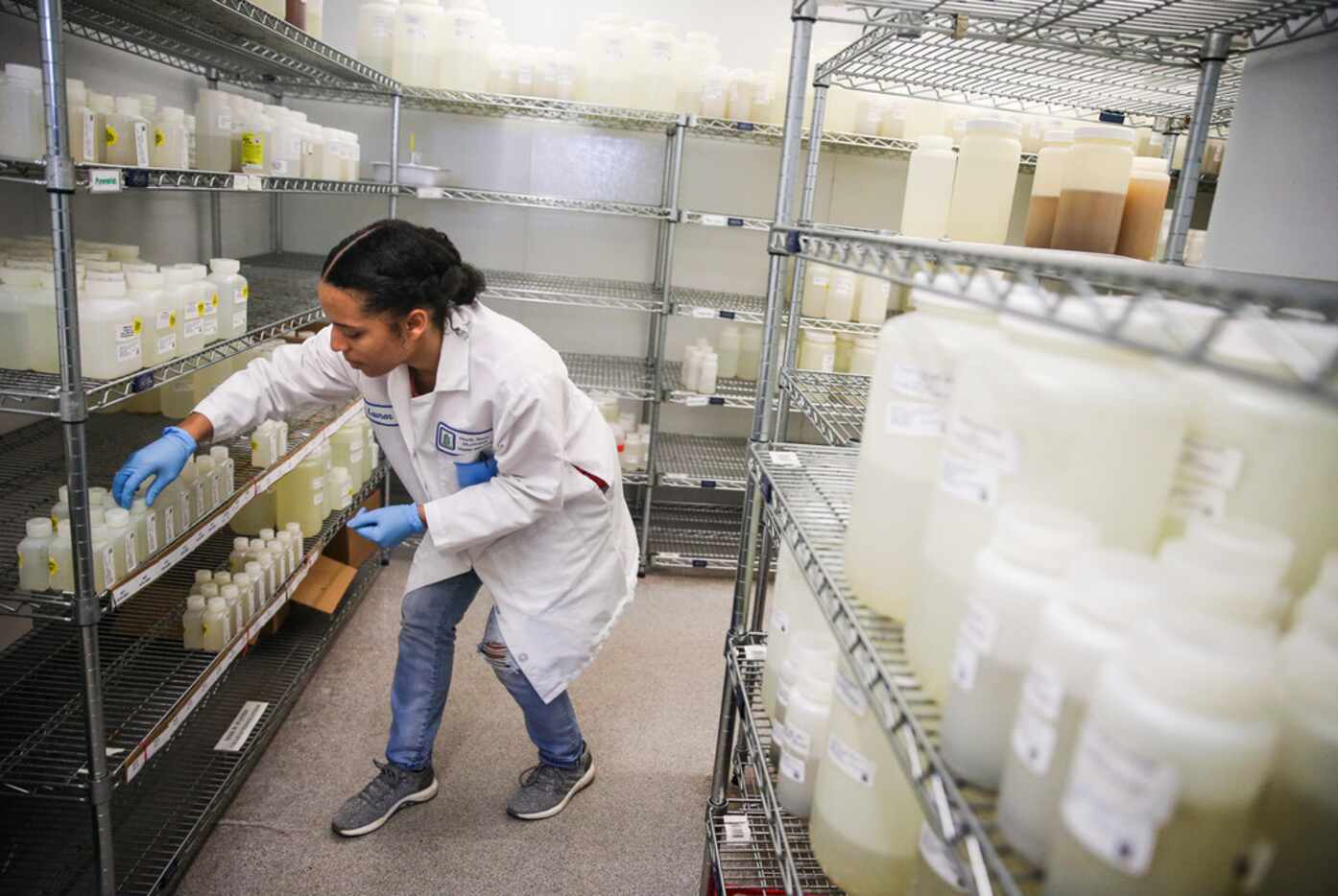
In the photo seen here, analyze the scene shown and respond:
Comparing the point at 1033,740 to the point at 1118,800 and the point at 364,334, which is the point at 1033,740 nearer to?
the point at 1118,800

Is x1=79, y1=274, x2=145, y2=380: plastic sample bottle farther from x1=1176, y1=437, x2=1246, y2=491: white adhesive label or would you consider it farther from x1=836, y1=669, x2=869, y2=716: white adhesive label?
x1=1176, y1=437, x2=1246, y2=491: white adhesive label

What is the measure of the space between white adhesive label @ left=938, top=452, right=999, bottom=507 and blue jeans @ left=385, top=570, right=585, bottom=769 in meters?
1.61

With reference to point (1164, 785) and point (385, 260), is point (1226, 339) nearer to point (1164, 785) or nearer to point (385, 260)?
point (1164, 785)

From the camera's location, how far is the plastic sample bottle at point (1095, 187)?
1410 millimetres

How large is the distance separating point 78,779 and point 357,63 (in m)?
2.26

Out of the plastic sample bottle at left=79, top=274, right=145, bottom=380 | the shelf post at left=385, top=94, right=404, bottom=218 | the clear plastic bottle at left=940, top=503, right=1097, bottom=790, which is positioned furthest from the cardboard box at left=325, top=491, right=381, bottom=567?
the clear plastic bottle at left=940, top=503, right=1097, bottom=790

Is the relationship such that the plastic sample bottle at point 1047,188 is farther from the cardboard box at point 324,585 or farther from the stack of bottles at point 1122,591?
the cardboard box at point 324,585

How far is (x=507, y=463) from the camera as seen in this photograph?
2.01 metres

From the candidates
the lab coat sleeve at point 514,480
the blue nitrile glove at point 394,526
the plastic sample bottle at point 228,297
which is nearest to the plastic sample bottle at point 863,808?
the lab coat sleeve at point 514,480

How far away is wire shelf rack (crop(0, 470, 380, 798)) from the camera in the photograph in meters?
1.91

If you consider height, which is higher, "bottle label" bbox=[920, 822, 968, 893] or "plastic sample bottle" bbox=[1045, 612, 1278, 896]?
"plastic sample bottle" bbox=[1045, 612, 1278, 896]

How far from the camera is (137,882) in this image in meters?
1.98

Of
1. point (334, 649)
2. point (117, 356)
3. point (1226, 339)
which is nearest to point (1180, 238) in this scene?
point (1226, 339)

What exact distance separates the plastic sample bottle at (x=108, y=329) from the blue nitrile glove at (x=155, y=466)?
0.18 m
